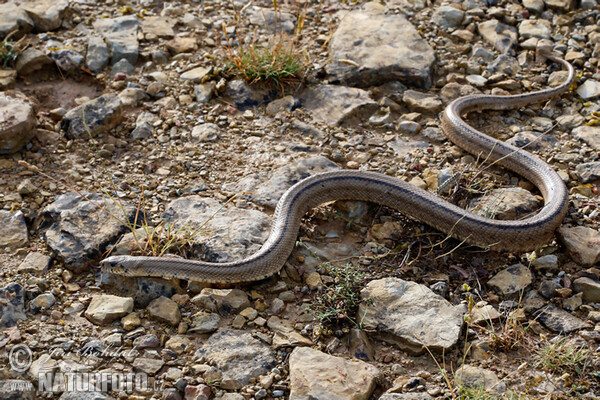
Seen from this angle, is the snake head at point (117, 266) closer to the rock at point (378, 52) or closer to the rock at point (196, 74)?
the rock at point (196, 74)

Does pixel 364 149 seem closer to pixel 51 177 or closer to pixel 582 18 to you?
pixel 51 177

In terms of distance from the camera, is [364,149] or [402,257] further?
[364,149]

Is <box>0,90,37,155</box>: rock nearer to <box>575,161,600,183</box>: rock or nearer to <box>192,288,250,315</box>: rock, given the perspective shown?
<box>192,288,250,315</box>: rock

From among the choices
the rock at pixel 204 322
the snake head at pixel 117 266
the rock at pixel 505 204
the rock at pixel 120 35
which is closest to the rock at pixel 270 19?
the rock at pixel 120 35

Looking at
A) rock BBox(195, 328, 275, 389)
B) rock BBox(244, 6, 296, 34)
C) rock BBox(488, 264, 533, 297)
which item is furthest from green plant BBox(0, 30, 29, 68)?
rock BBox(488, 264, 533, 297)

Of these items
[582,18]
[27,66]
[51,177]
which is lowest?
[51,177]

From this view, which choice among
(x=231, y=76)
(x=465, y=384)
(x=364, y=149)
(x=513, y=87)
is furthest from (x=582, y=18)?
(x=465, y=384)

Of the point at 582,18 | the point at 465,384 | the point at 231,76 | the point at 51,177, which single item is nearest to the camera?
the point at 465,384
